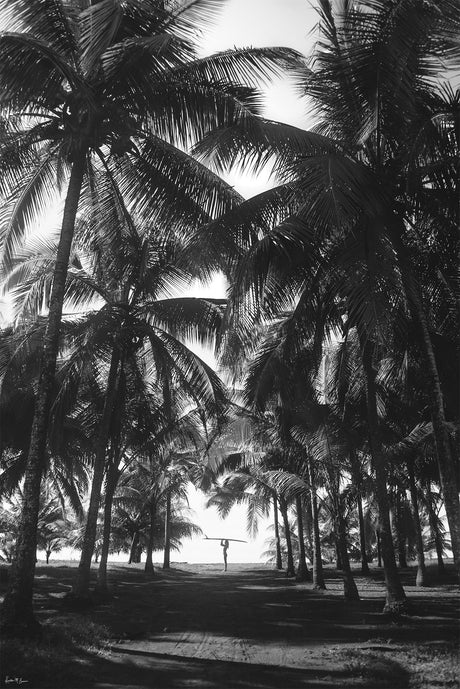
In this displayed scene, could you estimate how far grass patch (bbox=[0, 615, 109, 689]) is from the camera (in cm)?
617

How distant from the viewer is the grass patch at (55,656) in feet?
20.2

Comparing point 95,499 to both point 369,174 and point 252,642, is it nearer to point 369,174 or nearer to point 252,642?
point 252,642

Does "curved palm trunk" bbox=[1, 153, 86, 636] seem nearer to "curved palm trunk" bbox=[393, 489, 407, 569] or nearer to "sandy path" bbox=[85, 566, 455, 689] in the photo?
"sandy path" bbox=[85, 566, 455, 689]

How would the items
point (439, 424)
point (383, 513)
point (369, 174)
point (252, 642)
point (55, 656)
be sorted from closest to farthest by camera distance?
1. point (55, 656)
2. point (439, 424)
3. point (369, 174)
4. point (252, 642)
5. point (383, 513)

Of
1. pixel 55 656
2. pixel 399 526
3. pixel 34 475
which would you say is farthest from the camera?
pixel 399 526

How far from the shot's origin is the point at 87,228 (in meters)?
14.3

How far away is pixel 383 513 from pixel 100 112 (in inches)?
387

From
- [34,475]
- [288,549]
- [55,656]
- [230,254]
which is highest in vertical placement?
[230,254]

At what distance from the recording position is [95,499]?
14.5 m

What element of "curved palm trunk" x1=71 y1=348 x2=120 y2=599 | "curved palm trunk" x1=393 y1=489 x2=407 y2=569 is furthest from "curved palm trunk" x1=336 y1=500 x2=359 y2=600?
"curved palm trunk" x1=393 y1=489 x2=407 y2=569

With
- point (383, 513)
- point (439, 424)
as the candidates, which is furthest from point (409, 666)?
point (383, 513)

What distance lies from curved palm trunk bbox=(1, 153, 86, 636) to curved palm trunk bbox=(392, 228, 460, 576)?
578 centimetres

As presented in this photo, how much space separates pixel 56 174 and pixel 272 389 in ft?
21.7

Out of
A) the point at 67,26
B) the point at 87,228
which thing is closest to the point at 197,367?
the point at 87,228
